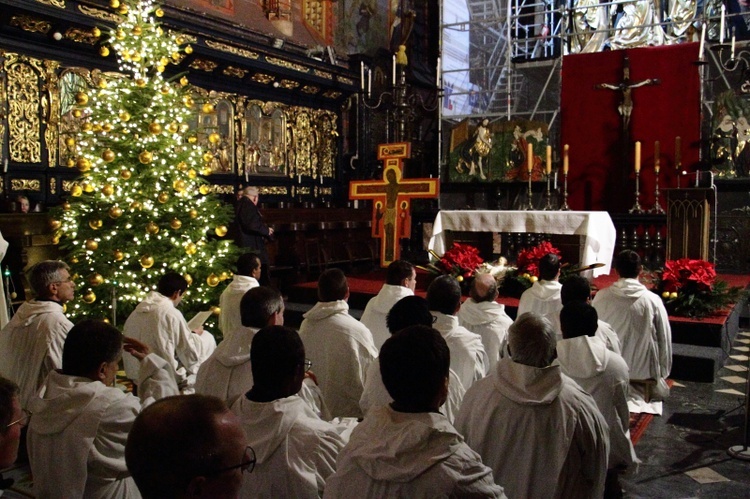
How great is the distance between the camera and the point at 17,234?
7.93 metres

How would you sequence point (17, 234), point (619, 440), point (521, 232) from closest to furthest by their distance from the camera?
point (619, 440) → point (17, 234) → point (521, 232)

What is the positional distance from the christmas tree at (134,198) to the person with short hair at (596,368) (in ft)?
15.9

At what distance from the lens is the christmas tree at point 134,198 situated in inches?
286

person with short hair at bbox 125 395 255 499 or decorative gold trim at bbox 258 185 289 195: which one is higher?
decorative gold trim at bbox 258 185 289 195

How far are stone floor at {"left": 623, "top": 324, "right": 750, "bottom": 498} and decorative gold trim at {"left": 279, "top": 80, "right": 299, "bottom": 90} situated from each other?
9120 mm

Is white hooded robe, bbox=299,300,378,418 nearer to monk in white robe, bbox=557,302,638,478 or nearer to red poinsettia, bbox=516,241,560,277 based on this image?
monk in white robe, bbox=557,302,638,478

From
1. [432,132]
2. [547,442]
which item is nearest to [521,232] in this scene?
[547,442]

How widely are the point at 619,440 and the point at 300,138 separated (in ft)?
36.2

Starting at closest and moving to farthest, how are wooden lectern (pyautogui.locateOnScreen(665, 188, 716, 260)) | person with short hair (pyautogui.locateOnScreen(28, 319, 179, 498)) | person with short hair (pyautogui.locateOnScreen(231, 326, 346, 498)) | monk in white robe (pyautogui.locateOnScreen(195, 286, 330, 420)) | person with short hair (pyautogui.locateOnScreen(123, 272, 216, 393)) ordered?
person with short hair (pyautogui.locateOnScreen(231, 326, 346, 498))
person with short hair (pyautogui.locateOnScreen(28, 319, 179, 498))
monk in white robe (pyautogui.locateOnScreen(195, 286, 330, 420))
person with short hair (pyautogui.locateOnScreen(123, 272, 216, 393))
wooden lectern (pyautogui.locateOnScreen(665, 188, 716, 260))

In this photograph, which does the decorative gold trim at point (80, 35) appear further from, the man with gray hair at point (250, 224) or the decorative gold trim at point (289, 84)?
the decorative gold trim at point (289, 84)

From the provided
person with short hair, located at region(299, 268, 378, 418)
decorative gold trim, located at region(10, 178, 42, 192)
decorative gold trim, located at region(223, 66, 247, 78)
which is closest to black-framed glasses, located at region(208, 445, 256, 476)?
person with short hair, located at region(299, 268, 378, 418)

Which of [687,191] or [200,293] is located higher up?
[687,191]

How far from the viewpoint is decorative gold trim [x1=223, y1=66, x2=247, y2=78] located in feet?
38.8

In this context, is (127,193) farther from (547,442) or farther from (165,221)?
(547,442)
